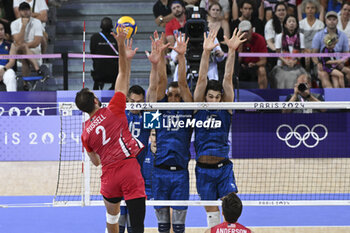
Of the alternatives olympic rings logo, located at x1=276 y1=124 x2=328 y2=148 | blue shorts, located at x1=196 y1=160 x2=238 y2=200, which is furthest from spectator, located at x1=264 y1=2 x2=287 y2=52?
blue shorts, located at x1=196 y1=160 x2=238 y2=200

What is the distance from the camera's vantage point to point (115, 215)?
23.3 feet

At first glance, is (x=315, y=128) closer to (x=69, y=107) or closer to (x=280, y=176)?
(x=280, y=176)

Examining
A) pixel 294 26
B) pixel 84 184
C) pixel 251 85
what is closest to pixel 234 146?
pixel 251 85

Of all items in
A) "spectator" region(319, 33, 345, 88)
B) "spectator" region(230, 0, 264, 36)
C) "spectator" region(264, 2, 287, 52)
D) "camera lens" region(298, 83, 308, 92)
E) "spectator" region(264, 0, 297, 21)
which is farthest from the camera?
"spectator" region(264, 0, 297, 21)

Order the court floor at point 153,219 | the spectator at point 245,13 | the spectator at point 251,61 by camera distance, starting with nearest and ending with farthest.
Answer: the court floor at point 153,219 → the spectator at point 251,61 → the spectator at point 245,13

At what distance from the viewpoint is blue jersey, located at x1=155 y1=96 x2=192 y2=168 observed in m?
7.85

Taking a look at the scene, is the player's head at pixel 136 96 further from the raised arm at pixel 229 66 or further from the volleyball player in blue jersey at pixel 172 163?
the raised arm at pixel 229 66

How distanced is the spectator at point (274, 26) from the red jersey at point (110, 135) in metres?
8.12

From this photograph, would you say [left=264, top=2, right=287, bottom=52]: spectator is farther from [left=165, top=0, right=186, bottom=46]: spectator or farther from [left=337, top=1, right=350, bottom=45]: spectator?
[left=165, top=0, right=186, bottom=46]: spectator

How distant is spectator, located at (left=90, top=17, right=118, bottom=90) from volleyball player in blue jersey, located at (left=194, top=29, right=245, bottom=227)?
590cm

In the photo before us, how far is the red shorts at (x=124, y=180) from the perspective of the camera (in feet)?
22.4

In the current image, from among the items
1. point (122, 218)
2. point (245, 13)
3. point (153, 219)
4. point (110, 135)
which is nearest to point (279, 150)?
point (153, 219)

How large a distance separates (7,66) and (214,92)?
7400 millimetres

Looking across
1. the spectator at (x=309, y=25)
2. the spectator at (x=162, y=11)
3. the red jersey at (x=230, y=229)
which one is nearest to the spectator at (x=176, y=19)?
the spectator at (x=162, y=11)
